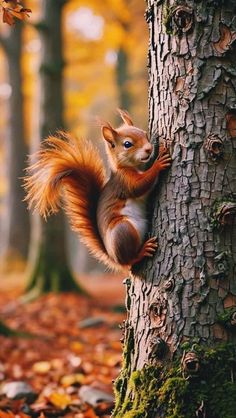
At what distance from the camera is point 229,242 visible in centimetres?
263

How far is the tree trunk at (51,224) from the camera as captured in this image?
8883 millimetres

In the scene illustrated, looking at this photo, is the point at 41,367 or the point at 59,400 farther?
the point at 41,367

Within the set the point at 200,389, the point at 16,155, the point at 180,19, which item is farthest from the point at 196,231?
the point at 16,155

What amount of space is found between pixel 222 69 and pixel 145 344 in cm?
131

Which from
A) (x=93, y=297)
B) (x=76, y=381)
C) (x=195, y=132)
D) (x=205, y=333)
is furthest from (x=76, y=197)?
(x=93, y=297)

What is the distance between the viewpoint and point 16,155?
13305mm

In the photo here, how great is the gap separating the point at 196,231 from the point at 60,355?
3288mm

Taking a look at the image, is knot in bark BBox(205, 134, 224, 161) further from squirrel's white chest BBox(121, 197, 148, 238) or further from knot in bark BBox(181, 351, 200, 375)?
knot in bark BBox(181, 351, 200, 375)

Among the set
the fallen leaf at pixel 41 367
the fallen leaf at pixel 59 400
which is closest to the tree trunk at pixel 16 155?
the fallen leaf at pixel 41 367

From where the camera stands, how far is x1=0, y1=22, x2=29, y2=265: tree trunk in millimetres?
13203

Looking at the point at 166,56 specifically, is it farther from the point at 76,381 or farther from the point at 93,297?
the point at 93,297

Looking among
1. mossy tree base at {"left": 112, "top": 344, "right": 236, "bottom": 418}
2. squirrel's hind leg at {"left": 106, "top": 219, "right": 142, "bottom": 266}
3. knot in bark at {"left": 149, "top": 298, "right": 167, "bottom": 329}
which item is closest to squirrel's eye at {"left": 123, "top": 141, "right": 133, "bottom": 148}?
squirrel's hind leg at {"left": 106, "top": 219, "right": 142, "bottom": 266}

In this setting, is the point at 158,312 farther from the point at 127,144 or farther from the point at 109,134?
the point at 109,134

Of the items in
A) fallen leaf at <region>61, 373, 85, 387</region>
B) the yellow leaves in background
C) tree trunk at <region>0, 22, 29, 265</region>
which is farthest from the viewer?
tree trunk at <region>0, 22, 29, 265</region>
